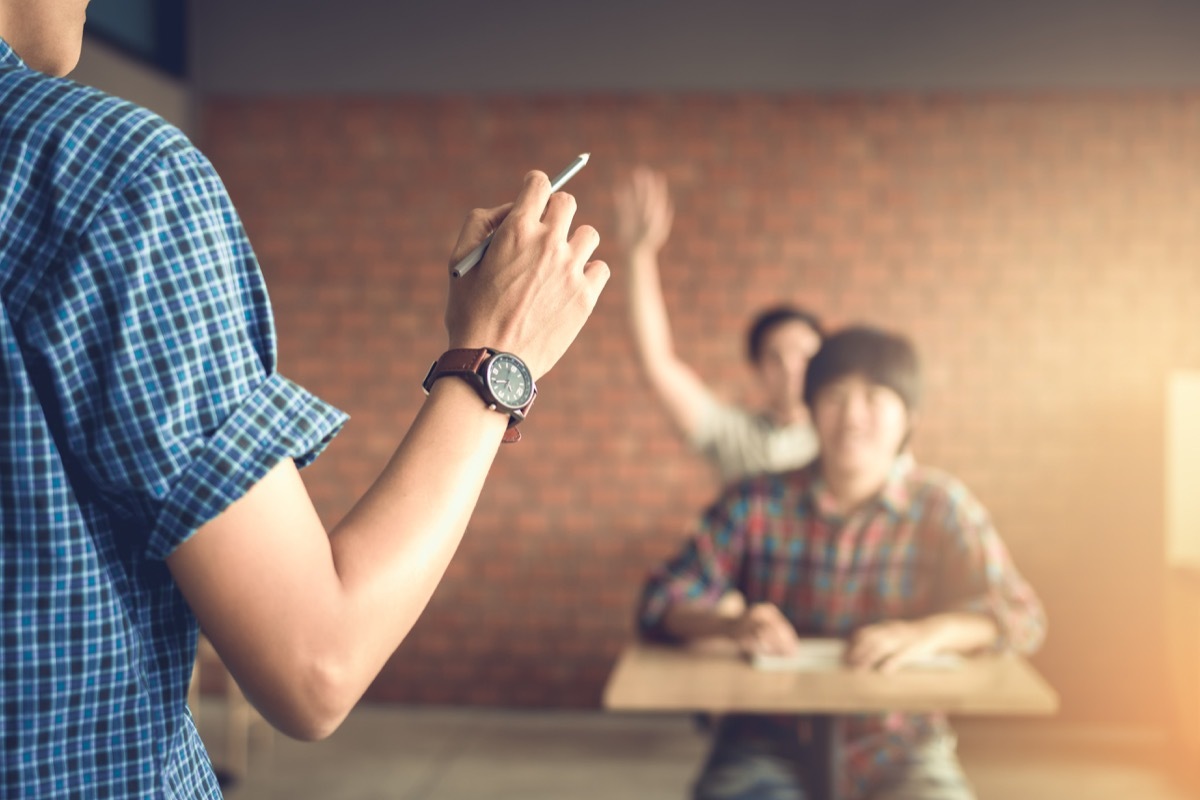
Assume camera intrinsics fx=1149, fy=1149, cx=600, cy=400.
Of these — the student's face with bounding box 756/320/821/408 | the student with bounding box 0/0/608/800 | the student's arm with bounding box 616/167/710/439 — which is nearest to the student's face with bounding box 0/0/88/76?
the student with bounding box 0/0/608/800

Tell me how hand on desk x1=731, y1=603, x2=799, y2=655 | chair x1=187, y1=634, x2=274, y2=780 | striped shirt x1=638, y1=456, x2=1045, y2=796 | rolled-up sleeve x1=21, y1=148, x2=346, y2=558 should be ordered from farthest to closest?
chair x1=187, y1=634, x2=274, y2=780
striped shirt x1=638, y1=456, x2=1045, y2=796
hand on desk x1=731, y1=603, x2=799, y2=655
rolled-up sleeve x1=21, y1=148, x2=346, y2=558

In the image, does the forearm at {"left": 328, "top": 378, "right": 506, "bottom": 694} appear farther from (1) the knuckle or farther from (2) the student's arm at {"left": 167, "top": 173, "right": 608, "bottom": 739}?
(1) the knuckle

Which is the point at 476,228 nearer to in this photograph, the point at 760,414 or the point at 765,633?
the point at 765,633

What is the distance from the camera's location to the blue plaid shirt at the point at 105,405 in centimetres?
51

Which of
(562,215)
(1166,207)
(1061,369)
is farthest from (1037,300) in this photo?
(562,215)

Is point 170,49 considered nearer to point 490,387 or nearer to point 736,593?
point 736,593

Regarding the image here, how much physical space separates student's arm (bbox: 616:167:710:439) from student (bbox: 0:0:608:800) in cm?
244

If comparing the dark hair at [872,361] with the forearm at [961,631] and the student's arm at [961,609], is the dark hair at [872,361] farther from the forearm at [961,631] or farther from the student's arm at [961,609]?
the forearm at [961,631]

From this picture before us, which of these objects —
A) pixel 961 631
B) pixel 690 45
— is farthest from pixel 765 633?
pixel 690 45

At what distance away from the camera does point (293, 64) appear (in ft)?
16.7

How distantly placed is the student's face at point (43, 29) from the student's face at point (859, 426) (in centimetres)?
200

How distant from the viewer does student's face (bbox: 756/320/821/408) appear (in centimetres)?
369

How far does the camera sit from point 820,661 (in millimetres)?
2252

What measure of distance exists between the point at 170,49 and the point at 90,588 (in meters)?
5.04
